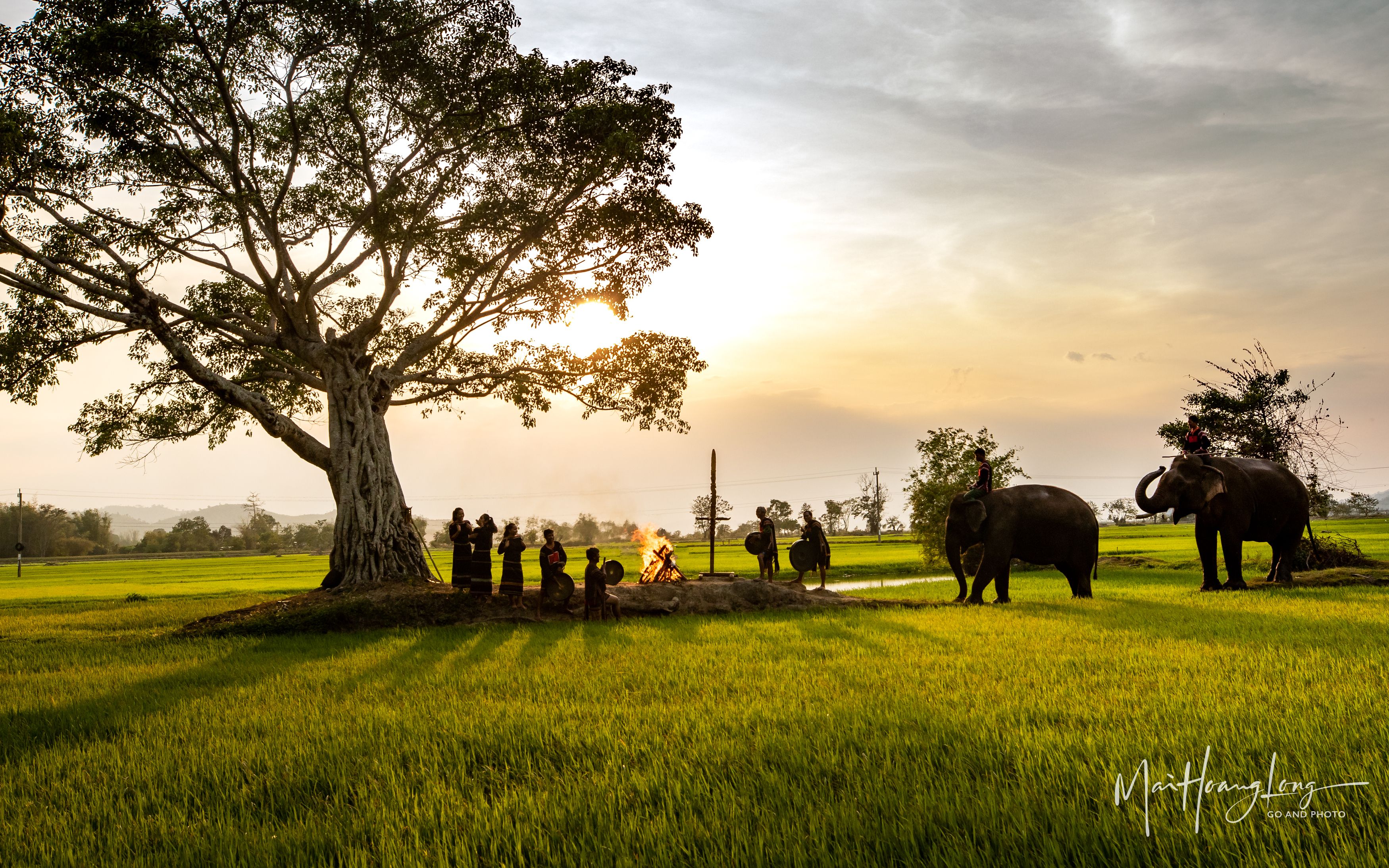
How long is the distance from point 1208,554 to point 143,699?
20507mm

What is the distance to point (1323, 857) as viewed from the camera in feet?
10.5

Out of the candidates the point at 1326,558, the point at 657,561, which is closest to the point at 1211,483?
the point at 1326,558

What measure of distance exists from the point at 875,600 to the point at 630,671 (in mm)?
10255

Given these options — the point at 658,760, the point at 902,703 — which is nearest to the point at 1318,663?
the point at 902,703

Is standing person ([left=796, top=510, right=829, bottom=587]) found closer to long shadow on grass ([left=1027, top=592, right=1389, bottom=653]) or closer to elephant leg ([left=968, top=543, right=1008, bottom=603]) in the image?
elephant leg ([left=968, top=543, right=1008, bottom=603])

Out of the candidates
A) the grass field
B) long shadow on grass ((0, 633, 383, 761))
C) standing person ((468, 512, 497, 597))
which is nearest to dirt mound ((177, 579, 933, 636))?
standing person ((468, 512, 497, 597))

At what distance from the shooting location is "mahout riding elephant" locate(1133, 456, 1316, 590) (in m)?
17.2

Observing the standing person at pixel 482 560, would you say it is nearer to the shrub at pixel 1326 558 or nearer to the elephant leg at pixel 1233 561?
the elephant leg at pixel 1233 561

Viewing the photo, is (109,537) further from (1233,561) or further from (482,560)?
(1233,561)

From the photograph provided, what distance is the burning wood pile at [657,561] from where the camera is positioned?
20766mm

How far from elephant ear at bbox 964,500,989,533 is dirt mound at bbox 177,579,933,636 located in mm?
1968

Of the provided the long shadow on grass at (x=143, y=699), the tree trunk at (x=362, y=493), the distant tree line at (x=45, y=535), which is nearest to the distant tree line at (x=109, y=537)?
the distant tree line at (x=45, y=535)

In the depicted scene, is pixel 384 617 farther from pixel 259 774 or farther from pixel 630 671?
pixel 259 774

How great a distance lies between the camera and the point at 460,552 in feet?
56.7
